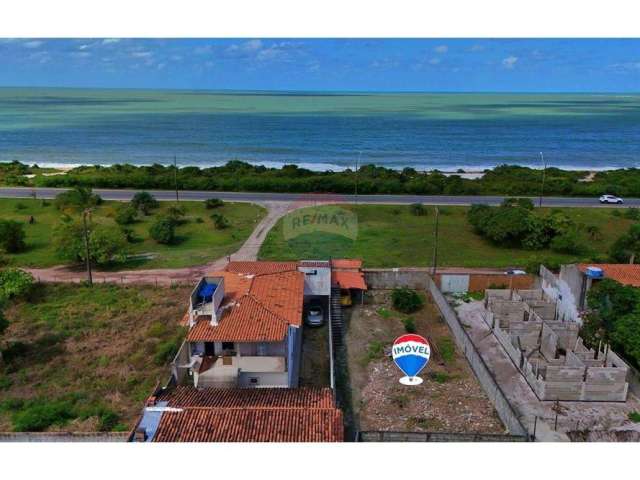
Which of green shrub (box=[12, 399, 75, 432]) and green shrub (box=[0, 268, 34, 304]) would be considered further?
green shrub (box=[0, 268, 34, 304])

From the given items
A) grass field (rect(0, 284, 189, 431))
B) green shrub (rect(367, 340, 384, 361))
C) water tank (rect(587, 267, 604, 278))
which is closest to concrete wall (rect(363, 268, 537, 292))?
water tank (rect(587, 267, 604, 278))

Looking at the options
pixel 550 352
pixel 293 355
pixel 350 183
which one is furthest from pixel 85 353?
pixel 350 183

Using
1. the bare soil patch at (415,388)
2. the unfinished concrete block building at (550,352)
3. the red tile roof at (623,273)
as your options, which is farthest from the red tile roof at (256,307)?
the red tile roof at (623,273)

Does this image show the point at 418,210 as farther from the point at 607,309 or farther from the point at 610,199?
the point at 607,309

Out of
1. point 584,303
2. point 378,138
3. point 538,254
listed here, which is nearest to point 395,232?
point 538,254

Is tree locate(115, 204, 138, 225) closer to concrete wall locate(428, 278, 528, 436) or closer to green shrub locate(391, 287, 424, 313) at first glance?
green shrub locate(391, 287, 424, 313)

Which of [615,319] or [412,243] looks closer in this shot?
[615,319]
